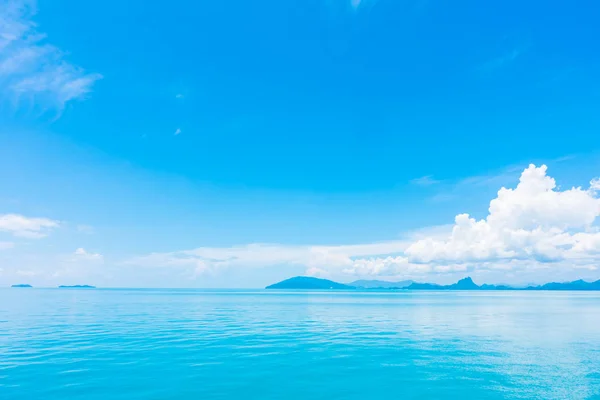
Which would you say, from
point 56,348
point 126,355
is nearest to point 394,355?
point 126,355

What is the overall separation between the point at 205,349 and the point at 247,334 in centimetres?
1238

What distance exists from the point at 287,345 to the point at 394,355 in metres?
12.3

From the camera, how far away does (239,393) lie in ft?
83.9

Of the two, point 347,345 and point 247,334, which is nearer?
point 347,345

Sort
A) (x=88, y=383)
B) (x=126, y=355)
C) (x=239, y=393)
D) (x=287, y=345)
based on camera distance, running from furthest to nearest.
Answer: (x=287, y=345)
(x=126, y=355)
(x=88, y=383)
(x=239, y=393)

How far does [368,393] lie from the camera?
26062 millimetres

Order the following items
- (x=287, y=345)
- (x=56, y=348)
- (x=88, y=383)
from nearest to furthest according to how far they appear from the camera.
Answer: (x=88, y=383), (x=56, y=348), (x=287, y=345)

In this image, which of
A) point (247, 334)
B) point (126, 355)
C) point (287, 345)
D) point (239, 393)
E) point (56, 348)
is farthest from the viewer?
point (247, 334)

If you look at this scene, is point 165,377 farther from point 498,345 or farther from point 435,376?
point 498,345

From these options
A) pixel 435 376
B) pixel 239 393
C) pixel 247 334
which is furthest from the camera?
pixel 247 334

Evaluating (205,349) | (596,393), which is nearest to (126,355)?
(205,349)

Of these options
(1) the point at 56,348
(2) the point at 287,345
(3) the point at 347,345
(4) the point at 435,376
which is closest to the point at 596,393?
(4) the point at 435,376

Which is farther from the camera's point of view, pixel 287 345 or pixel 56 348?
pixel 287 345

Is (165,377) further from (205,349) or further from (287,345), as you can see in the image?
(287,345)
